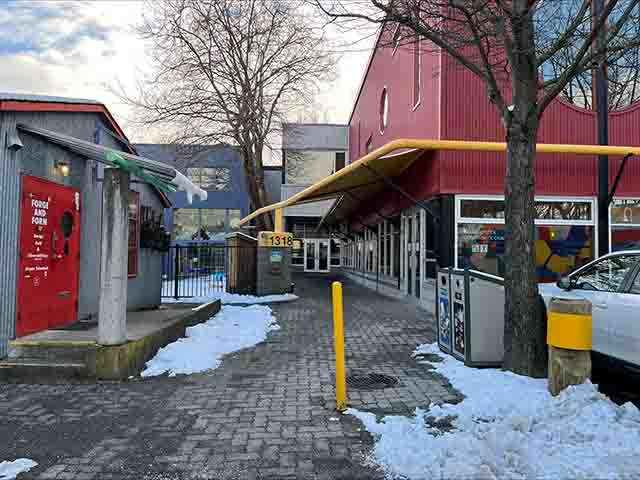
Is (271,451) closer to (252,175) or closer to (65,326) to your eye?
(65,326)

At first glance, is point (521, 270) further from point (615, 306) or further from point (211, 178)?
point (211, 178)

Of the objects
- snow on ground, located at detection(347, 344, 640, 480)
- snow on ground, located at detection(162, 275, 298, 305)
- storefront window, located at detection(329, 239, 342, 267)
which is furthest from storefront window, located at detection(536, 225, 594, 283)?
storefront window, located at detection(329, 239, 342, 267)

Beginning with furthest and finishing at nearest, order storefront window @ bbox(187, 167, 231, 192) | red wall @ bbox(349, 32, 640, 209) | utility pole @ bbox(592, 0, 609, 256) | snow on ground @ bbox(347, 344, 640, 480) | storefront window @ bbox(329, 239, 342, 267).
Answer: storefront window @ bbox(329, 239, 342, 267), storefront window @ bbox(187, 167, 231, 192), utility pole @ bbox(592, 0, 609, 256), red wall @ bbox(349, 32, 640, 209), snow on ground @ bbox(347, 344, 640, 480)

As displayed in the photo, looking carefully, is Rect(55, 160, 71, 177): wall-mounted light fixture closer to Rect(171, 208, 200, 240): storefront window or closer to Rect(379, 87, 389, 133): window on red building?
Rect(379, 87, 389, 133): window on red building

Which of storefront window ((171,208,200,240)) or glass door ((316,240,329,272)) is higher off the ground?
storefront window ((171,208,200,240))

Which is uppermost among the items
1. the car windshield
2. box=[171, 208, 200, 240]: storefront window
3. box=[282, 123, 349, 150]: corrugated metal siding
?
box=[282, 123, 349, 150]: corrugated metal siding

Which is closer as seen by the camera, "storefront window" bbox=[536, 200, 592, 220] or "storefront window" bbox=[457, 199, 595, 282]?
"storefront window" bbox=[457, 199, 595, 282]

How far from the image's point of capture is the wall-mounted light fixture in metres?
7.17

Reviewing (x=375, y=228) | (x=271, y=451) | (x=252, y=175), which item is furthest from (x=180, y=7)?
(x=271, y=451)

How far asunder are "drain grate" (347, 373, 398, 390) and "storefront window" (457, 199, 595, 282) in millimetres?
5900

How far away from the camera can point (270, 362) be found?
672cm

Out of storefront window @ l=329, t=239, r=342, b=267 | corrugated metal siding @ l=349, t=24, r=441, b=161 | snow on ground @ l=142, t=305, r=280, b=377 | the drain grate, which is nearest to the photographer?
the drain grate

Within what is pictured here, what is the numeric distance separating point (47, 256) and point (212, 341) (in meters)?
2.81

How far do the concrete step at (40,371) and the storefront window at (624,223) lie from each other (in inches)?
467
